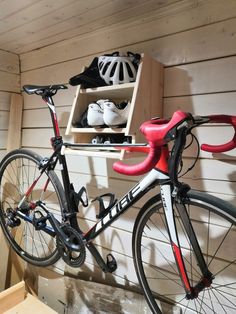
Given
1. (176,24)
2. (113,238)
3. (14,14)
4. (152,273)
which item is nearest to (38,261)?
(113,238)

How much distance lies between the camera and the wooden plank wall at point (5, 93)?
187 centimetres

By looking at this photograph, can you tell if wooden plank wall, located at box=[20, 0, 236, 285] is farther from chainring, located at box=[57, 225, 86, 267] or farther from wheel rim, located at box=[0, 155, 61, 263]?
wheel rim, located at box=[0, 155, 61, 263]

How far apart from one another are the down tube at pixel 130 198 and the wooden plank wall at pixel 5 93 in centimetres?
101

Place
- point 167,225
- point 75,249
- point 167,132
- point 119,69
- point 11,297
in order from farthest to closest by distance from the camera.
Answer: point 11,297 < point 75,249 < point 119,69 < point 167,225 < point 167,132

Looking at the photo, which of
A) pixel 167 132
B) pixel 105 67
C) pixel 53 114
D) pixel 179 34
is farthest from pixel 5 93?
pixel 167 132

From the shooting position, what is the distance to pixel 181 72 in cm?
115

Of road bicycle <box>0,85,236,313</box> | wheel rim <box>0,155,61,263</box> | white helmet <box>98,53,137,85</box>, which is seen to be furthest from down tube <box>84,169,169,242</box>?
wheel rim <box>0,155,61,263</box>

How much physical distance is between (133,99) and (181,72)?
0.28 m

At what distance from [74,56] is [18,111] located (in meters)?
0.63

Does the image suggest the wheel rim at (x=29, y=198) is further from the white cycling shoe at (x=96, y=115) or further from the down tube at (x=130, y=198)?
the white cycling shoe at (x=96, y=115)

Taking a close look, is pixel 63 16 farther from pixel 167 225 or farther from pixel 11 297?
pixel 11 297

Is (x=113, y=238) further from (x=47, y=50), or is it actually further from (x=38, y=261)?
(x=47, y=50)

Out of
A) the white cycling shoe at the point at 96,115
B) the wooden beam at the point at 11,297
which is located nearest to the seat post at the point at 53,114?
the white cycling shoe at the point at 96,115

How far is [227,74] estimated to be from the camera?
40.4 inches
